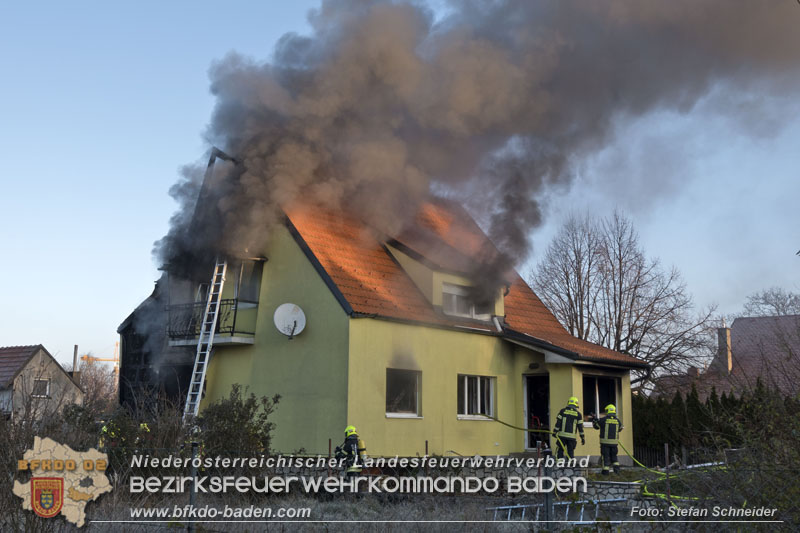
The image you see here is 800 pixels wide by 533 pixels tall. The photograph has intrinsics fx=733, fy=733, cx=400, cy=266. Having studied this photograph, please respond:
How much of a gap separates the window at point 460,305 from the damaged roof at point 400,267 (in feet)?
1.43

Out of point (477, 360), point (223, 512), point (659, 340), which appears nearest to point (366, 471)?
point (477, 360)

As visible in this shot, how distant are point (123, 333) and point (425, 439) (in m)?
9.54

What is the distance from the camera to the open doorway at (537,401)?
2038 cm

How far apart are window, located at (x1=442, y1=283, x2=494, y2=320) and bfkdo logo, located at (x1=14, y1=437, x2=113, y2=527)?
12372 millimetres

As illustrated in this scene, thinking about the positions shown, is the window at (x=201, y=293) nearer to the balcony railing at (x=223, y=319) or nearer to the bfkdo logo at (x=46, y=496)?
the balcony railing at (x=223, y=319)

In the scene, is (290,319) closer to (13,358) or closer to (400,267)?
(400,267)

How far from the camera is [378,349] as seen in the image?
1692cm

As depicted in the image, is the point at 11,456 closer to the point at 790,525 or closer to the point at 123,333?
the point at 790,525

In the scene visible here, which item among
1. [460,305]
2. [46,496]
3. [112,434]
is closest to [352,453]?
[112,434]

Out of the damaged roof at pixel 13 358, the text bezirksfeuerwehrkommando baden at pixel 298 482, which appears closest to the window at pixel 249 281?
the text bezirksfeuerwehrkommando baden at pixel 298 482

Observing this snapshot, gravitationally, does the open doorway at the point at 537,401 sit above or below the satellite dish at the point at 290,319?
below

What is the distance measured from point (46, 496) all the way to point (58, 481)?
0.23 m

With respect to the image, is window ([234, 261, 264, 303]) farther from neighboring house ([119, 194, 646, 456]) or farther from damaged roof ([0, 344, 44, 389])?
damaged roof ([0, 344, 44, 389])

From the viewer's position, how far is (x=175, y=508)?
28.2 feet
